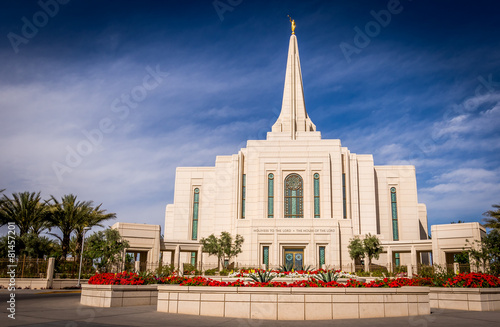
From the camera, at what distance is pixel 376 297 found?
1095 centimetres

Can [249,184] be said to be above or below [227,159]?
below

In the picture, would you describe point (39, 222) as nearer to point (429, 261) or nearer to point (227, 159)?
point (227, 159)

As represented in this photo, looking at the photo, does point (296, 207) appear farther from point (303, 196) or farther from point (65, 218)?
point (65, 218)

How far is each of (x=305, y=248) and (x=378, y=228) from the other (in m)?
10.2

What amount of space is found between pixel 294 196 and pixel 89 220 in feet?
57.8

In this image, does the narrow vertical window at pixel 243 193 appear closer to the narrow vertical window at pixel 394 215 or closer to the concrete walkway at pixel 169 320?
the narrow vertical window at pixel 394 215

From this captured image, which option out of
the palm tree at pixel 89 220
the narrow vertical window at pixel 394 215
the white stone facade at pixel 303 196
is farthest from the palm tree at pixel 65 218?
the narrow vertical window at pixel 394 215

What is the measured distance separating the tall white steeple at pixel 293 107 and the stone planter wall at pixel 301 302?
31931 mm

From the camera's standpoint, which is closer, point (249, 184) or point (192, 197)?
point (249, 184)

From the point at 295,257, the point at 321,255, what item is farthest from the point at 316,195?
the point at 295,257

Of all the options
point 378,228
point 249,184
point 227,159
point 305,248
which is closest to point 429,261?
point 378,228

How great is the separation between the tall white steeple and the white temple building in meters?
0.11

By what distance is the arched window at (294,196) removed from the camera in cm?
3756

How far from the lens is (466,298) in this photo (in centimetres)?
1331
